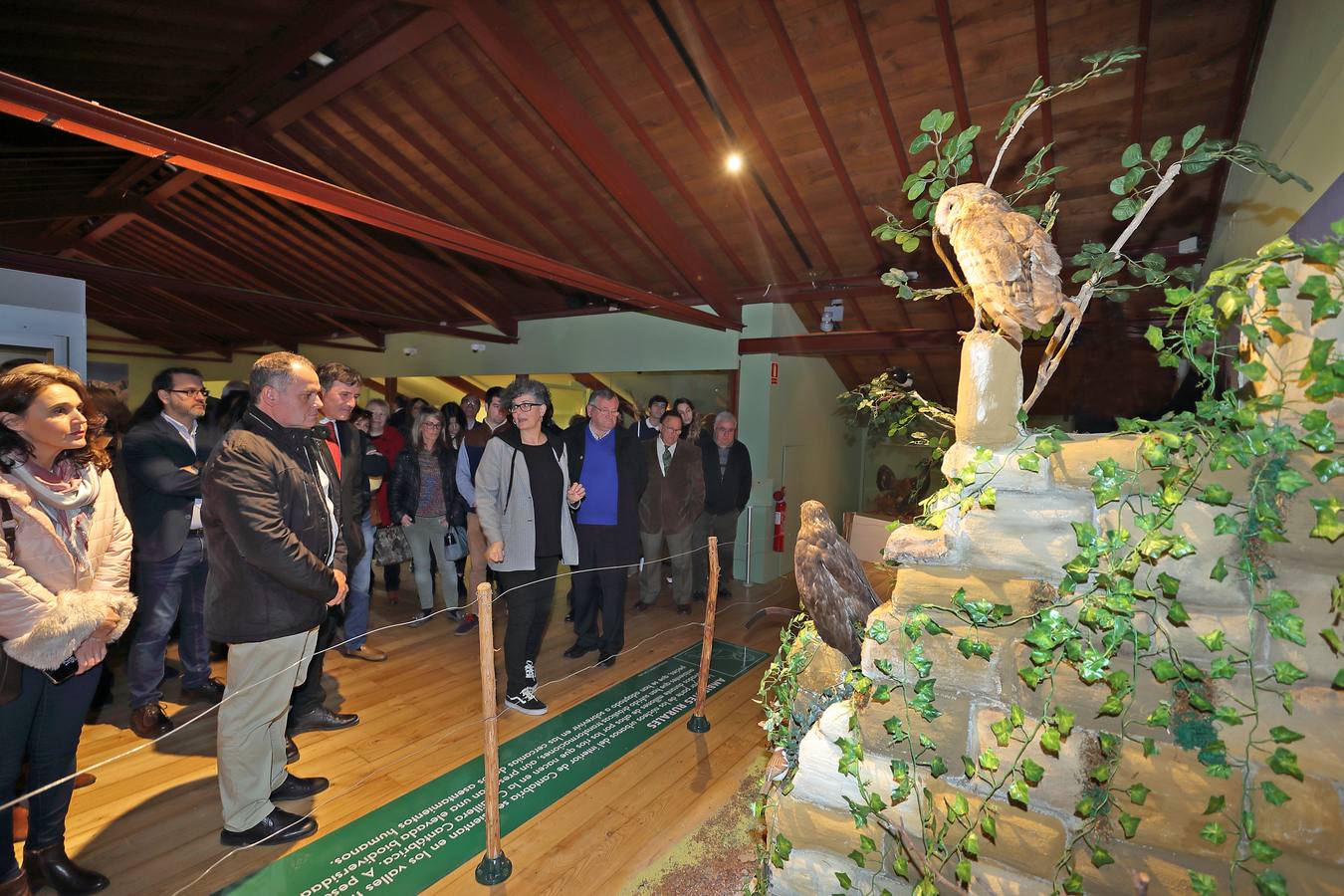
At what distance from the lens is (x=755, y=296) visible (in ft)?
19.9

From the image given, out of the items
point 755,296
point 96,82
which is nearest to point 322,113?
point 96,82

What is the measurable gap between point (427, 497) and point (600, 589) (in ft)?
5.07

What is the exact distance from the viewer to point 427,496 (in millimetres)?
4352

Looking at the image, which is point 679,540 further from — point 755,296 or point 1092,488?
point 1092,488

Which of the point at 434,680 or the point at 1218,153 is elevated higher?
the point at 1218,153

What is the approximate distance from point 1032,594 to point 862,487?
7736mm

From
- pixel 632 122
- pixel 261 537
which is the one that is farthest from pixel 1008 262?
pixel 632 122

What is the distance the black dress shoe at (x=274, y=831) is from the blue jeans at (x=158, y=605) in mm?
1064

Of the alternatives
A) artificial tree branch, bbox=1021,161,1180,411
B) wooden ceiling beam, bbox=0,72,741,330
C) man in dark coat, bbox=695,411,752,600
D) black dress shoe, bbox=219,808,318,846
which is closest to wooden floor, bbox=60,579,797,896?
black dress shoe, bbox=219,808,318,846

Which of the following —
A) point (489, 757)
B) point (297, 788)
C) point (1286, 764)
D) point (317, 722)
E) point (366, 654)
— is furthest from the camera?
point (366, 654)

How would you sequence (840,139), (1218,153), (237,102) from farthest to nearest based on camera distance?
(237,102) < (840,139) < (1218,153)

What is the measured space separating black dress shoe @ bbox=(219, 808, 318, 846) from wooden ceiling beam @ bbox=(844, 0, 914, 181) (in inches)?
175

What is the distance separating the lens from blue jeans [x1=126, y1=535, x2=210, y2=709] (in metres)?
2.85

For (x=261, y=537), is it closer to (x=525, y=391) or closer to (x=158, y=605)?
(x=525, y=391)
